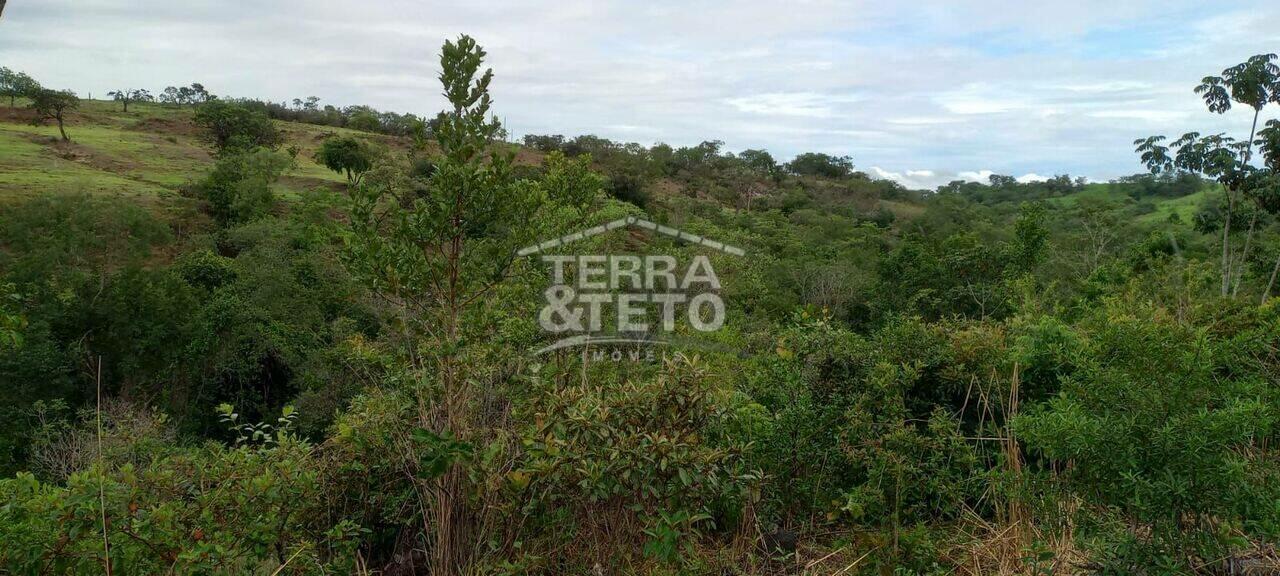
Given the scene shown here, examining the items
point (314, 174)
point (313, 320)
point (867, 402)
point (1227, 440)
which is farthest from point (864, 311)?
point (314, 174)

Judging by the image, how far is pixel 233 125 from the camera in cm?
3638

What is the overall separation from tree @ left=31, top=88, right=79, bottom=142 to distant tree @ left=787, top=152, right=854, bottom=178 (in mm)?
39981

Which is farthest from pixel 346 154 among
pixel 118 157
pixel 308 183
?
pixel 118 157

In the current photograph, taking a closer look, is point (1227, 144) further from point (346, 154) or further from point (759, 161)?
point (759, 161)

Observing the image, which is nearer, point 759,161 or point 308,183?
point 308,183

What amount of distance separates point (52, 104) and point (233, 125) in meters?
8.23

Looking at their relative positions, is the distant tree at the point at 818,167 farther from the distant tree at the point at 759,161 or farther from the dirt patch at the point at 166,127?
the dirt patch at the point at 166,127

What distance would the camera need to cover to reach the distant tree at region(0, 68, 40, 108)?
3534 centimetres

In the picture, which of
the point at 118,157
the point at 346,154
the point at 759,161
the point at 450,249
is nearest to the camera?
the point at 450,249

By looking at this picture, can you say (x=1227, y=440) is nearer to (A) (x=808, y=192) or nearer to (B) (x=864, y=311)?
(B) (x=864, y=311)

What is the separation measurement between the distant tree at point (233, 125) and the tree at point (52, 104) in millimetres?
5758

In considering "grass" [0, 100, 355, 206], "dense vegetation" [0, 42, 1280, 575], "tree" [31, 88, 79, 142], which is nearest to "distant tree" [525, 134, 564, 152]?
"grass" [0, 100, 355, 206]

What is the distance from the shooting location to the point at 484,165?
2898 mm

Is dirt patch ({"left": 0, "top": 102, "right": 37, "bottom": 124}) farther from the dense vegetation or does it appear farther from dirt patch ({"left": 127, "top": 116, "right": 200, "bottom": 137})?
the dense vegetation
